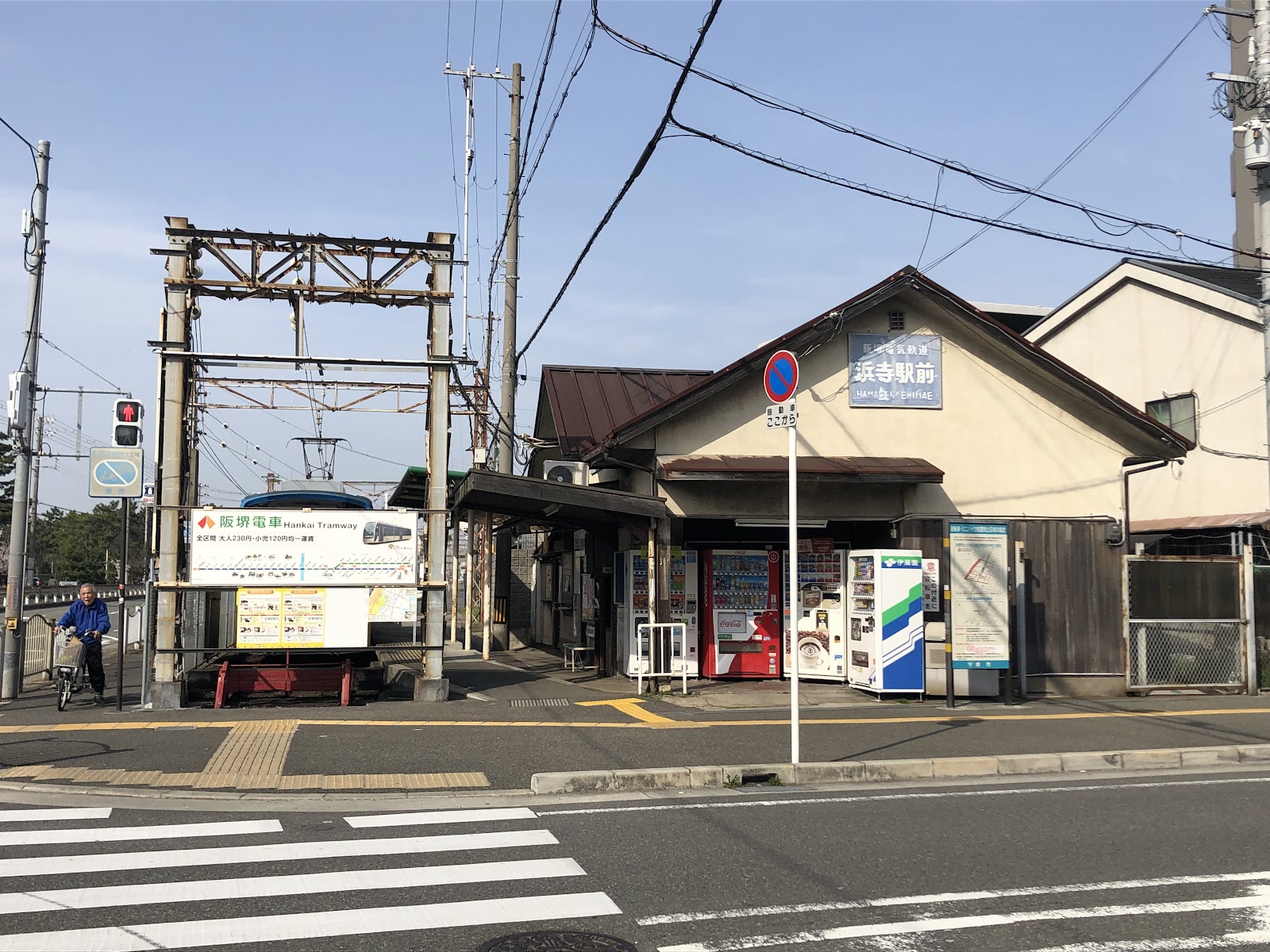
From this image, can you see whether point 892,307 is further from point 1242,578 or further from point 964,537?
point 1242,578

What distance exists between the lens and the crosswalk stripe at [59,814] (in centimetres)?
800

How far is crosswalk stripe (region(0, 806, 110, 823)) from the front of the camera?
8.00 m

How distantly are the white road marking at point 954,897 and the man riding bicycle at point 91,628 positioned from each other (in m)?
11.7

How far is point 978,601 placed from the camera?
14766 millimetres

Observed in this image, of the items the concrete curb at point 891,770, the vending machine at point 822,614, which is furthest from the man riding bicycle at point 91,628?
the vending machine at point 822,614

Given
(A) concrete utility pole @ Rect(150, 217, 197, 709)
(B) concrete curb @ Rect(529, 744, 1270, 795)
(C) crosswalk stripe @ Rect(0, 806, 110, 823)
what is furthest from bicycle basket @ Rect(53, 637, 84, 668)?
(B) concrete curb @ Rect(529, 744, 1270, 795)

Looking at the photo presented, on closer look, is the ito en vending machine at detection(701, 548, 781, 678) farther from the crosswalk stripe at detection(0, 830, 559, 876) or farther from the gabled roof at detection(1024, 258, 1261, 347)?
the gabled roof at detection(1024, 258, 1261, 347)

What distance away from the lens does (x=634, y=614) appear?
16672mm

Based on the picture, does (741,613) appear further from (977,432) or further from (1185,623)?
(1185,623)

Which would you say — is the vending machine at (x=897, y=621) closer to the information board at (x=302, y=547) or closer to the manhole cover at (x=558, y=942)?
the information board at (x=302, y=547)

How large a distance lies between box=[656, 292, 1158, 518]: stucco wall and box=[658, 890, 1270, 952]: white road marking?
35.3ft

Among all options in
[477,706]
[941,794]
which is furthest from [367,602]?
[941,794]

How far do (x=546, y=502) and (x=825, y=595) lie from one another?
468 cm

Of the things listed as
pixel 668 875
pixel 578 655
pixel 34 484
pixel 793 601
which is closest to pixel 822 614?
pixel 578 655
